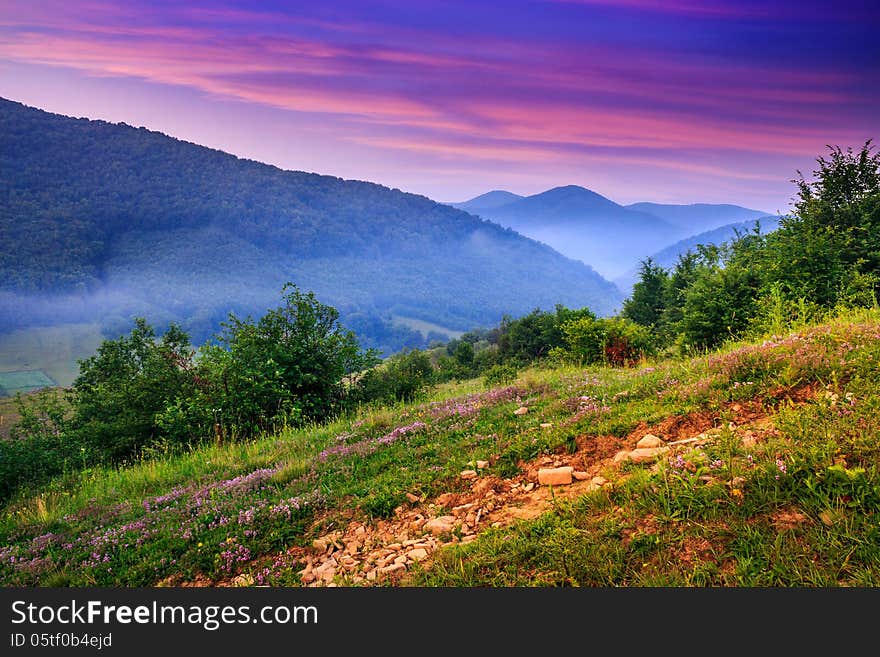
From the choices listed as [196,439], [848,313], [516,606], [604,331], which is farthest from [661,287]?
[516,606]

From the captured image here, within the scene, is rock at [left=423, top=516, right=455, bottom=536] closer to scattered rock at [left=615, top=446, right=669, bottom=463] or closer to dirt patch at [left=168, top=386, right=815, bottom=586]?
dirt patch at [left=168, top=386, right=815, bottom=586]

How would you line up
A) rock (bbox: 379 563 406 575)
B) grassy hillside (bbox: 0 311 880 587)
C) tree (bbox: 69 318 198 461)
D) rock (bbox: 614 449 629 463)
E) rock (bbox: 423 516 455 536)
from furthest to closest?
tree (bbox: 69 318 198 461)
rock (bbox: 614 449 629 463)
rock (bbox: 423 516 455 536)
rock (bbox: 379 563 406 575)
grassy hillside (bbox: 0 311 880 587)

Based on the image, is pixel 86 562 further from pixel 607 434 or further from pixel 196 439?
pixel 196 439

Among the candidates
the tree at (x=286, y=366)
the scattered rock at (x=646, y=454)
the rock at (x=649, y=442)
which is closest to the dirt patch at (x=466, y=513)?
the rock at (x=649, y=442)

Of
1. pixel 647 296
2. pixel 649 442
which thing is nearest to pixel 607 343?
pixel 649 442

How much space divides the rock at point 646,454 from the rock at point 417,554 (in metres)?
2.12

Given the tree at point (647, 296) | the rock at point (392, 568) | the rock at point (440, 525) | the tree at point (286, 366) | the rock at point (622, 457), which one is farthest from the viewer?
the tree at point (647, 296)

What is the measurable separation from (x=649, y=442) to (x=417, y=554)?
101 inches

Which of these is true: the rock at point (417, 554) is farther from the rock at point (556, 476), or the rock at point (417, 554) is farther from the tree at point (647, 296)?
the tree at point (647, 296)

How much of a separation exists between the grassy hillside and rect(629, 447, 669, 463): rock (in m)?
0.06

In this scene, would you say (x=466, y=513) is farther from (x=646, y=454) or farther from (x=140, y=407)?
(x=140, y=407)

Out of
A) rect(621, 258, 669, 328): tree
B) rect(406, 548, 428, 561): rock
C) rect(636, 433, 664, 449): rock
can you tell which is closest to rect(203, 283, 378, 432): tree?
rect(406, 548, 428, 561): rock

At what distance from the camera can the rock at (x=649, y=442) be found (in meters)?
4.38

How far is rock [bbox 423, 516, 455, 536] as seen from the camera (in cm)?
393
